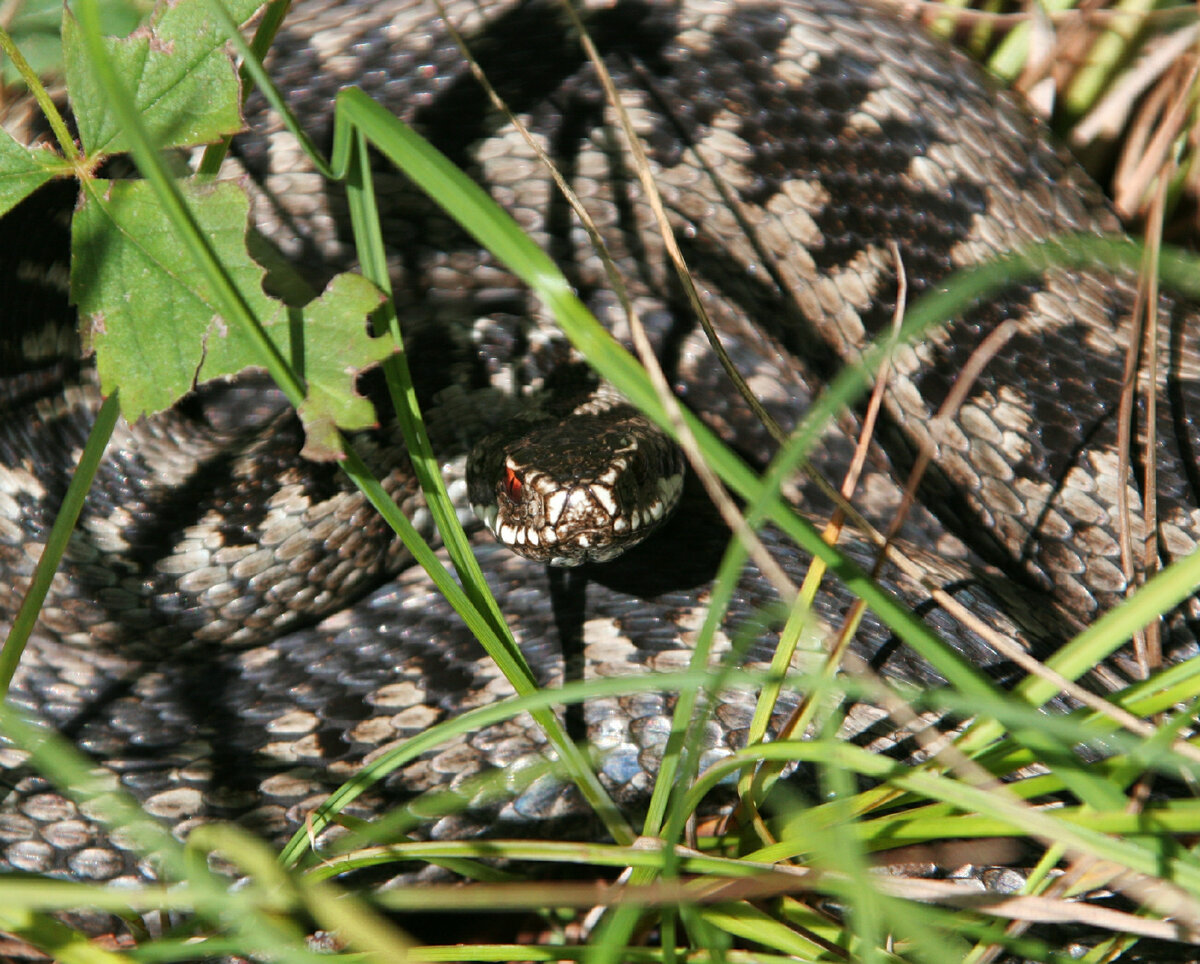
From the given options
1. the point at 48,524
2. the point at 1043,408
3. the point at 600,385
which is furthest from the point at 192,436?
the point at 1043,408

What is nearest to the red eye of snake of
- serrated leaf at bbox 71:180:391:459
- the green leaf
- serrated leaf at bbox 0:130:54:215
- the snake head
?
the snake head

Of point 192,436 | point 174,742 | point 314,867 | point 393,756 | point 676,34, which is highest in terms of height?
point 676,34

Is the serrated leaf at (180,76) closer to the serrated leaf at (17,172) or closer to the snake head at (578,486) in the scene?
the serrated leaf at (17,172)

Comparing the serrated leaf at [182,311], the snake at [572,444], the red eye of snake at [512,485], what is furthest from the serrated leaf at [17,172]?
the red eye of snake at [512,485]

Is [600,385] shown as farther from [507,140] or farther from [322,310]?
[322,310]

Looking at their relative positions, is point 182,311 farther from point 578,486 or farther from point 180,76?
point 578,486

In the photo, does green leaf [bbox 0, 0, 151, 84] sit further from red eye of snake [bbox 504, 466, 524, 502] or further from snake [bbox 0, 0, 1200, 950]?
red eye of snake [bbox 504, 466, 524, 502]
